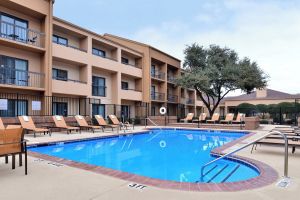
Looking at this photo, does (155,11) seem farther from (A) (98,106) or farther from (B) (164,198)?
(B) (164,198)

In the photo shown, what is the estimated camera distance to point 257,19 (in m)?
16.1

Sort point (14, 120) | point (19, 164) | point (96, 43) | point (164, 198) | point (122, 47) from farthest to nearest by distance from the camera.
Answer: point (122, 47), point (96, 43), point (14, 120), point (19, 164), point (164, 198)

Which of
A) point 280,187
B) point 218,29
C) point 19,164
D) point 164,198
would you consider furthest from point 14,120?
point 218,29

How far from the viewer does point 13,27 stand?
1639cm

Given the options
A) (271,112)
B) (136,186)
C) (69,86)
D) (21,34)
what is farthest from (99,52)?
(136,186)

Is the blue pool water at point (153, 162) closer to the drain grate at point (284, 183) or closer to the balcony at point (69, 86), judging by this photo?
the drain grate at point (284, 183)

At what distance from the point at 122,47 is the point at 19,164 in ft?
67.8

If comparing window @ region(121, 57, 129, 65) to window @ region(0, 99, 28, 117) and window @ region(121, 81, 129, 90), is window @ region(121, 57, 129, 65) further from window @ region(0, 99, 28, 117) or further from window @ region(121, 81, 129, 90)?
window @ region(0, 99, 28, 117)

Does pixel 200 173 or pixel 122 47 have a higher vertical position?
pixel 122 47

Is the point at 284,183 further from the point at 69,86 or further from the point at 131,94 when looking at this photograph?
the point at 131,94

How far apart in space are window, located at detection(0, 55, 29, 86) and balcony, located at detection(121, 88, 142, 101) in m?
10.0

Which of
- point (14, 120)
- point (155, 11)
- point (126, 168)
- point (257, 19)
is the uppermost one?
point (155, 11)

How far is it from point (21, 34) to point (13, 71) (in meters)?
2.58

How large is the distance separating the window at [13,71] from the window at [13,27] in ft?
4.64
